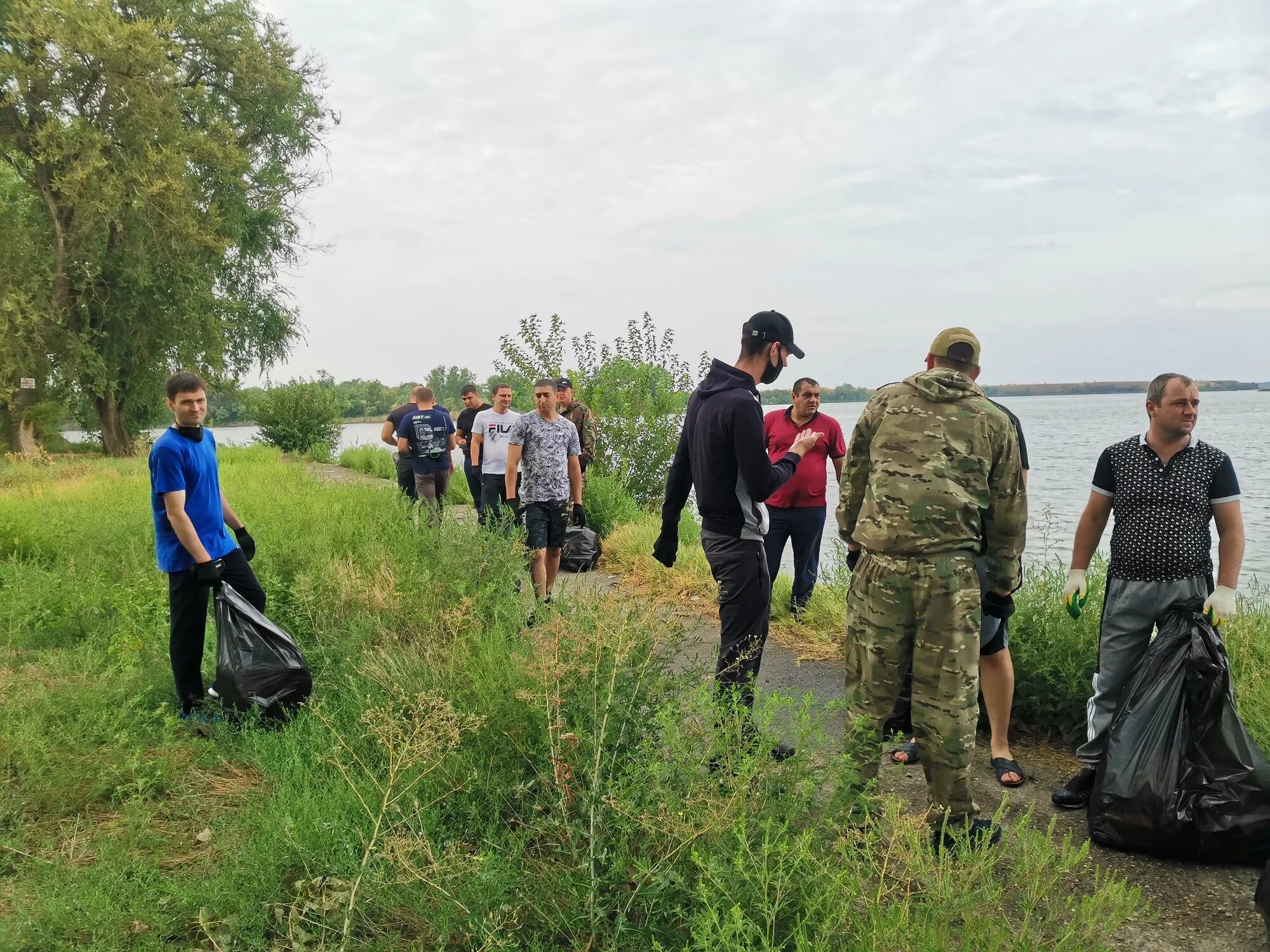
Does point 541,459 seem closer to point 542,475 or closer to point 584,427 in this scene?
point 542,475

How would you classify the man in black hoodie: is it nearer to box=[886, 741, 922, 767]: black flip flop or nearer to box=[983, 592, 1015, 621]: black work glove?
box=[886, 741, 922, 767]: black flip flop

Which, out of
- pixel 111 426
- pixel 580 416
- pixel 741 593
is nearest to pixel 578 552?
pixel 580 416

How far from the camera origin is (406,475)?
11289 mm

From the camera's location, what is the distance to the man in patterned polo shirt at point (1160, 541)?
3762mm

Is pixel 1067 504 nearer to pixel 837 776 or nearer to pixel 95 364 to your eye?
pixel 837 776

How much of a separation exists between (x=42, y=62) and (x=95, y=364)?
7574 mm

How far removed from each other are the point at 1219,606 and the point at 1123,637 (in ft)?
1.34

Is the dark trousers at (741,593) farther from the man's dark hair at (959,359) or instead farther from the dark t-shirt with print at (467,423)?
the dark t-shirt with print at (467,423)

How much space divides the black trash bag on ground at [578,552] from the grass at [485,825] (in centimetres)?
412

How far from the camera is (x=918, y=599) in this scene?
329 cm

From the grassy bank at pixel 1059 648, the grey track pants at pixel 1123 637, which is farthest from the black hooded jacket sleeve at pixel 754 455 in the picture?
the grey track pants at pixel 1123 637

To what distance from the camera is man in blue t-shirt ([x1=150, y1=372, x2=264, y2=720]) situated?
14.8 ft

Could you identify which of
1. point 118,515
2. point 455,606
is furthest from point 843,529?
point 118,515

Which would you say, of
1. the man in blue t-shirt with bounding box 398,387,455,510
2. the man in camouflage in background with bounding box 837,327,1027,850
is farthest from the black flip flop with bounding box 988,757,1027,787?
the man in blue t-shirt with bounding box 398,387,455,510
